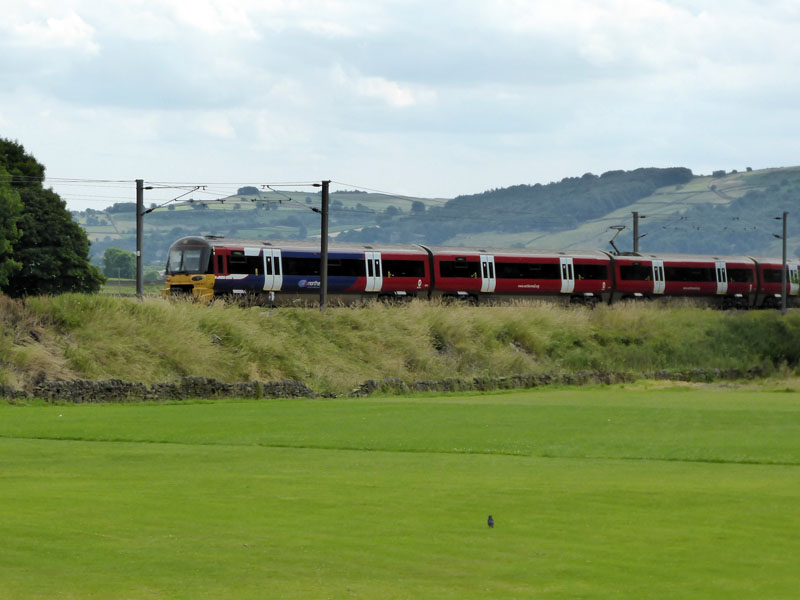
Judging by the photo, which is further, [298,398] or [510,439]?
[298,398]

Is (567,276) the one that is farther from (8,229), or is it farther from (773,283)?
(8,229)

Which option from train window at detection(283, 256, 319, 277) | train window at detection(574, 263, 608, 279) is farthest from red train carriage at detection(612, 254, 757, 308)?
train window at detection(283, 256, 319, 277)

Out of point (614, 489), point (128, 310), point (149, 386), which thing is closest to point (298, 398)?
point (149, 386)

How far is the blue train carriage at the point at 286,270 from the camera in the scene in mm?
48250

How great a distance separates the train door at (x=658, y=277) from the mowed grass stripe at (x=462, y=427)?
34.4 meters

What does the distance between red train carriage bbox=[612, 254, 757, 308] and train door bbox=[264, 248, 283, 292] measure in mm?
22102

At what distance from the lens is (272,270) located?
1951 inches

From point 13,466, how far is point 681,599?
412 inches

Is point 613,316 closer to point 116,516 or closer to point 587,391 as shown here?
point 587,391

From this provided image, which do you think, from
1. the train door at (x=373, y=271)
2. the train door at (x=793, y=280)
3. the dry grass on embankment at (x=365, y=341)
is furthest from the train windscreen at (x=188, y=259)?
the train door at (x=793, y=280)

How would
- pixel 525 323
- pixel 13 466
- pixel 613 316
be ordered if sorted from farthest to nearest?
pixel 613 316 < pixel 525 323 < pixel 13 466

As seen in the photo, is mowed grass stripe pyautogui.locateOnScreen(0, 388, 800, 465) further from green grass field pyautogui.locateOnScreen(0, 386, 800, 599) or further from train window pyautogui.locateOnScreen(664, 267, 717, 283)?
train window pyautogui.locateOnScreen(664, 267, 717, 283)

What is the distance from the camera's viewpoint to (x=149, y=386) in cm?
3356

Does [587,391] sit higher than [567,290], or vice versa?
[567,290]
